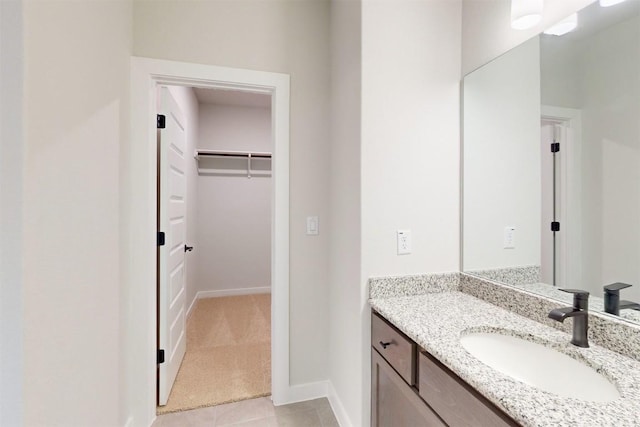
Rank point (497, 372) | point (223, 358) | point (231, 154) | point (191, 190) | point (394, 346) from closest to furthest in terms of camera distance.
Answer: point (497, 372) < point (394, 346) < point (223, 358) < point (191, 190) < point (231, 154)

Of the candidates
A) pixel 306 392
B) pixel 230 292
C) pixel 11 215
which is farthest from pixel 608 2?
pixel 230 292

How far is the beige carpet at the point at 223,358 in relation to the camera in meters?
1.89

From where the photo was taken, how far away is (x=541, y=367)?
96 centimetres

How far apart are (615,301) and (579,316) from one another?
133 mm

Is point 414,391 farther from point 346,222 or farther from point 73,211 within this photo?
point 73,211

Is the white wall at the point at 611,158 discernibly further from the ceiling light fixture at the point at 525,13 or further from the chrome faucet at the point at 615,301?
the ceiling light fixture at the point at 525,13

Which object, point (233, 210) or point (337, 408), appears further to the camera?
point (233, 210)

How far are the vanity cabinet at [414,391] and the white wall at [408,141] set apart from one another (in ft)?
0.40

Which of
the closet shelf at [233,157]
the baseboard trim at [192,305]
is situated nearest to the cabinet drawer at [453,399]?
the baseboard trim at [192,305]

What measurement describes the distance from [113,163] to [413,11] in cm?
167

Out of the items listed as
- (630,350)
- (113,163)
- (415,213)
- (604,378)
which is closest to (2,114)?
(113,163)

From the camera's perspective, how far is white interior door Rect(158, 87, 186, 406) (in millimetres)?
1789

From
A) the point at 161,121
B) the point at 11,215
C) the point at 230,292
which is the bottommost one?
the point at 230,292

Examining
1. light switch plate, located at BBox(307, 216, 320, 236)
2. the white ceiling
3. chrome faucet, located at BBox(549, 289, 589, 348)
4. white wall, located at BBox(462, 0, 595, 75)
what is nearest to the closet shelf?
the white ceiling
